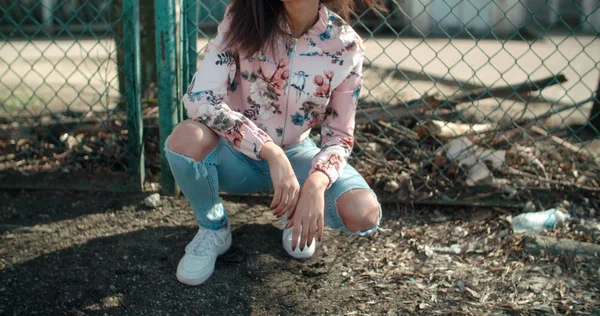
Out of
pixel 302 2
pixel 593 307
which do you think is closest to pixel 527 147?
pixel 593 307

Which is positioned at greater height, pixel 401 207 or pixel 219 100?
pixel 219 100

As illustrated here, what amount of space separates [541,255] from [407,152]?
3.21 ft

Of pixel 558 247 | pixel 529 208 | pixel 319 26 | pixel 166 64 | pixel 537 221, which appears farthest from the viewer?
pixel 529 208

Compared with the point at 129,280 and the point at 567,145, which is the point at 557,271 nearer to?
the point at 567,145

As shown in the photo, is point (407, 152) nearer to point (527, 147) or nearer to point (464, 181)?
point (464, 181)

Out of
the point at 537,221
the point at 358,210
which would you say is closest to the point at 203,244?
the point at 358,210

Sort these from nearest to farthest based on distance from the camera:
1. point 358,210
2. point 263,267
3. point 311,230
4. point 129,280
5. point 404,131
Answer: point 311,230 < point 358,210 < point 129,280 < point 263,267 < point 404,131

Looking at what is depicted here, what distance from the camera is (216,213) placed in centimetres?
241

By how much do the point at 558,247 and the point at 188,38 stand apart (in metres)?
2.03

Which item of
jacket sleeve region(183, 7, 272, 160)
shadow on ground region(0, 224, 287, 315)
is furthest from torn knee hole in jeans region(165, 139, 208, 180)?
shadow on ground region(0, 224, 287, 315)

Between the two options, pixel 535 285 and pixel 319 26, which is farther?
pixel 535 285

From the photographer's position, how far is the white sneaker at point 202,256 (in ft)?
7.52

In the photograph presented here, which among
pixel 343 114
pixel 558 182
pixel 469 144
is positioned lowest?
pixel 558 182

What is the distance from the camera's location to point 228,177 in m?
2.30
